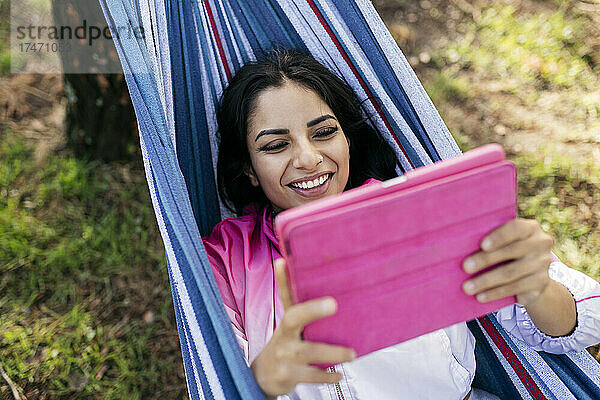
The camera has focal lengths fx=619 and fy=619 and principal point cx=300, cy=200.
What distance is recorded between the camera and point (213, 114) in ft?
6.14

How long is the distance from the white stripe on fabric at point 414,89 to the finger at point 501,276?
23.4 inches

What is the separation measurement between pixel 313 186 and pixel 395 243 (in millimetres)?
540

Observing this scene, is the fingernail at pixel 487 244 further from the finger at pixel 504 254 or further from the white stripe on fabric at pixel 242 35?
the white stripe on fabric at pixel 242 35

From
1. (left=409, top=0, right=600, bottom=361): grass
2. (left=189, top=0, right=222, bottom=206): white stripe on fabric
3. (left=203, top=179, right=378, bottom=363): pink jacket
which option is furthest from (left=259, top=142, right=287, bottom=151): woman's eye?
(left=409, top=0, right=600, bottom=361): grass

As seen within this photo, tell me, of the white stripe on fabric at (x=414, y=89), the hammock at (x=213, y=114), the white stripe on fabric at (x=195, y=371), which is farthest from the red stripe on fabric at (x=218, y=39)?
the white stripe on fabric at (x=195, y=371)

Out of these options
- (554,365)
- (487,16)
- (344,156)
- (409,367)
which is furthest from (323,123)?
(487,16)

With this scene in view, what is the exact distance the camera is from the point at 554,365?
1501mm

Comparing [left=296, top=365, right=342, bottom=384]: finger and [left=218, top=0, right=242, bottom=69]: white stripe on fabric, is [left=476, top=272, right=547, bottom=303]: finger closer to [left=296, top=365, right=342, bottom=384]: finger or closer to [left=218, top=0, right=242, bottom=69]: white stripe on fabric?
[left=296, top=365, right=342, bottom=384]: finger

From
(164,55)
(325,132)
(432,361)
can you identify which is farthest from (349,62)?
(432,361)

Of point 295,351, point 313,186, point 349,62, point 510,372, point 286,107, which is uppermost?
point 349,62

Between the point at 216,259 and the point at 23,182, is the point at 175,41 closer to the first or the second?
the point at 216,259

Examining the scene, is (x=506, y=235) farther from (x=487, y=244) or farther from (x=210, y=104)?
(x=210, y=104)

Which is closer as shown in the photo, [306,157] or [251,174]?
[306,157]

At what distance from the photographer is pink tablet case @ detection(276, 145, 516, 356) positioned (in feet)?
3.23
